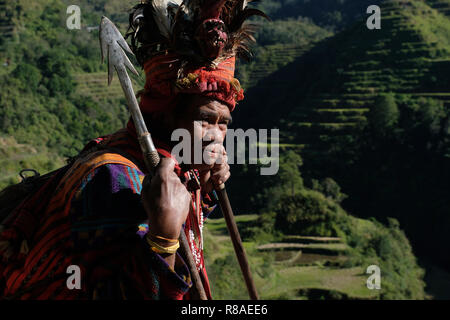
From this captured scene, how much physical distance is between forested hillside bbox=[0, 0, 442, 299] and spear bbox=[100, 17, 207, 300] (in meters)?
10.7

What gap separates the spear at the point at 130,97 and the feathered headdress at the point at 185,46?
0.33 ft

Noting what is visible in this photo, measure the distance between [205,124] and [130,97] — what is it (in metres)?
0.32

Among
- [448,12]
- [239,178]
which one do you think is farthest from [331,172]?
[448,12]

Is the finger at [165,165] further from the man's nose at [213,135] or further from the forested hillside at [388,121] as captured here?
the forested hillside at [388,121]

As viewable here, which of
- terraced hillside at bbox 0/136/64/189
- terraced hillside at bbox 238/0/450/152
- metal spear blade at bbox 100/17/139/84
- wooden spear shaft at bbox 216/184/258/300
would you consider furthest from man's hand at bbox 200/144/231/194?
terraced hillside at bbox 238/0/450/152

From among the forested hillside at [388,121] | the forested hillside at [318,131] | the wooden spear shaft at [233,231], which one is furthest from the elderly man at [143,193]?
the forested hillside at [388,121]

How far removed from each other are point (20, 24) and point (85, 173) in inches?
1813

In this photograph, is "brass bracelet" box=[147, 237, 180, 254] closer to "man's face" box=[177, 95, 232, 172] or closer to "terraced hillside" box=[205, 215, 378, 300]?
"man's face" box=[177, 95, 232, 172]

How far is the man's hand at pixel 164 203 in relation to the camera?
5.14ft

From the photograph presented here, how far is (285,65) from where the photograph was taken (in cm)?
5897

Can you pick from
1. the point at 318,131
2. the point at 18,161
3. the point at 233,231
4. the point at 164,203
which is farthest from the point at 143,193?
the point at 318,131

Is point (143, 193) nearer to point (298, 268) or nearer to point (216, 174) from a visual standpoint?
point (216, 174)

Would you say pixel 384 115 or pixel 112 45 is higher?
pixel 384 115

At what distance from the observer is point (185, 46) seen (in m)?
1.92
